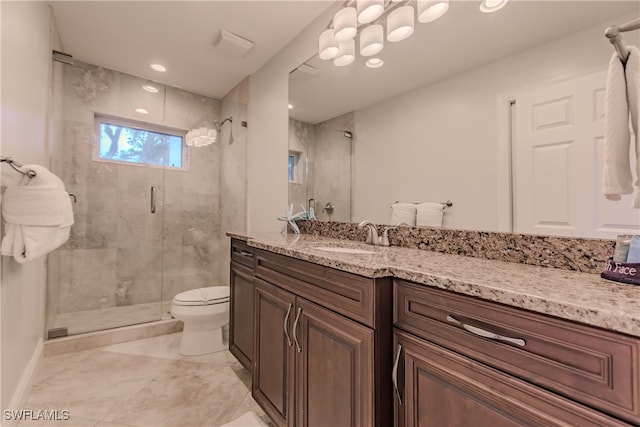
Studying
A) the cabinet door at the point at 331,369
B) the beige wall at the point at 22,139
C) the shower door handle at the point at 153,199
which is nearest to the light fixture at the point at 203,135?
the shower door handle at the point at 153,199

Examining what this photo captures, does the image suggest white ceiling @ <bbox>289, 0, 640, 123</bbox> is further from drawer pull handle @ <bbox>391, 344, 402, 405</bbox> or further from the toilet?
the toilet

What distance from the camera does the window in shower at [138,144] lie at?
281 cm

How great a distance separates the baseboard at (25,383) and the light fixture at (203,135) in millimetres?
2176

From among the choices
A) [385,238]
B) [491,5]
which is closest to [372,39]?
[491,5]

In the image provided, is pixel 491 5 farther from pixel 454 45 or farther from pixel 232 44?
pixel 232 44

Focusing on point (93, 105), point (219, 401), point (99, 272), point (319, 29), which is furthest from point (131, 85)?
point (219, 401)

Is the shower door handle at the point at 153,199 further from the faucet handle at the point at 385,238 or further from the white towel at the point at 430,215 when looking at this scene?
the white towel at the point at 430,215

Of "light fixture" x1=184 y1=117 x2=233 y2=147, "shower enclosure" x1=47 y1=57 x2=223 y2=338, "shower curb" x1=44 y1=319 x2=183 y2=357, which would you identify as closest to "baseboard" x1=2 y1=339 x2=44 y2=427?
"shower curb" x1=44 y1=319 x2=183 y2=357

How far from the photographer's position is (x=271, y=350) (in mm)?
1317

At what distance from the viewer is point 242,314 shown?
1758 millimetres

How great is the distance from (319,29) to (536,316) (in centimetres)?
216

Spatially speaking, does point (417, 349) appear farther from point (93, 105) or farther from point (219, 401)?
point (93, 105)

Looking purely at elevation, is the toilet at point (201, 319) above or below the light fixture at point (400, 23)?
below

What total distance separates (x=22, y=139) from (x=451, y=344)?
2.18m
